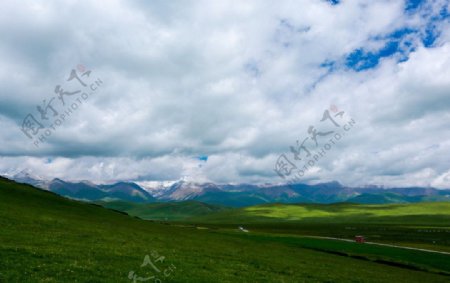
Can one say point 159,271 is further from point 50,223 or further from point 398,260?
point 398,260

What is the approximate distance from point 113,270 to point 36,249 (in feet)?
26.4

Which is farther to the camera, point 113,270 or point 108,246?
point 108,246

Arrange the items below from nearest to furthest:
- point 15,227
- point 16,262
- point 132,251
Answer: point 16,262 → point 132,251 → point 15,227

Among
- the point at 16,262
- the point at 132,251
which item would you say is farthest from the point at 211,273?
the point at 16,262

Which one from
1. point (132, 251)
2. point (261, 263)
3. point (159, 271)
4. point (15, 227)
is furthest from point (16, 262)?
point (261, 263)

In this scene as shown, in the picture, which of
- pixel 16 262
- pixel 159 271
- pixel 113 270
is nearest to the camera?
pixel 16 262

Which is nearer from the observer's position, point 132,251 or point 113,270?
point 113,270

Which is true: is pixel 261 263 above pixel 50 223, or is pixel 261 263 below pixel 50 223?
below

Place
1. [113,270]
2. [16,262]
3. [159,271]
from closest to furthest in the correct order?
[16,262], [113,270], [159,271]

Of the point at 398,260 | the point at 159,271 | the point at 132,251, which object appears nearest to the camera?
the point at 159,271

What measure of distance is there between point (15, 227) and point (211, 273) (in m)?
24.4

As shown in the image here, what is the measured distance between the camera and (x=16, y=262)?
24219mm

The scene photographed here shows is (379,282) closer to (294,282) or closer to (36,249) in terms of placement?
(294,282)

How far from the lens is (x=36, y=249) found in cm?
2936
